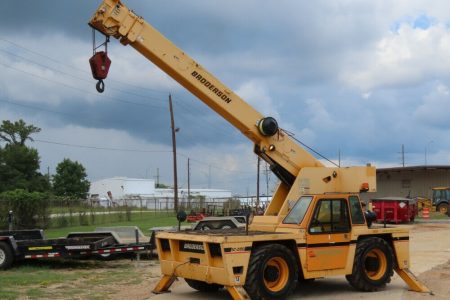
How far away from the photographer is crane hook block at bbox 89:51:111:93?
42.3ft

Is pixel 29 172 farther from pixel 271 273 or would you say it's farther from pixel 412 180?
pixel 271 273

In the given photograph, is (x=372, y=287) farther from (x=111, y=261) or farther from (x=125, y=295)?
(x=111, y=261)

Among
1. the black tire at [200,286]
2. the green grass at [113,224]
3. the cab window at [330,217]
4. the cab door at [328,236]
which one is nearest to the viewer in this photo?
the cab door at [328,236]

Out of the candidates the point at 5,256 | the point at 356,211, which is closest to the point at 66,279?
the point at 5,256

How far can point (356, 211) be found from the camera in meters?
12.1

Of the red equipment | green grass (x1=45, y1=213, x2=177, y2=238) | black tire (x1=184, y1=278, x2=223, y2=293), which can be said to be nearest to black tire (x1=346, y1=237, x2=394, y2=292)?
black tire (x1=184, y1=278, x2=223, y2=293)

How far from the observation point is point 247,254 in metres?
10.3

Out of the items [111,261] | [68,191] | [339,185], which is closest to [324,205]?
[339,185]

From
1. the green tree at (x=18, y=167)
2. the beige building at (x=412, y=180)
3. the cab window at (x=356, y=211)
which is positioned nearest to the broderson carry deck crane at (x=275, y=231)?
the cab window at (x=356, y=211)

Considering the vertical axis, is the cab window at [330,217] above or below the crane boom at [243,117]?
below

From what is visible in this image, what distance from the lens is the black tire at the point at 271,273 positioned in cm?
1033

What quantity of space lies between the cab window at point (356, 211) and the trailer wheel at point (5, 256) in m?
8.46

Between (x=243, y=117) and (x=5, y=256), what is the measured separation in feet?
22.3

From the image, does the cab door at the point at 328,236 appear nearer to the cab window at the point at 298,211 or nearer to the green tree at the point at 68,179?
the cab window at the point at 298,211
